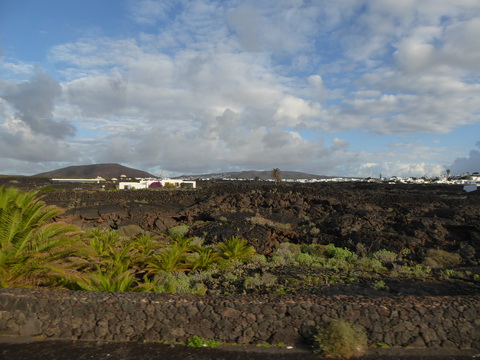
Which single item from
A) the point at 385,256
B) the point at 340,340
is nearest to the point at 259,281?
the point at 340,340

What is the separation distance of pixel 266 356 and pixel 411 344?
219cm

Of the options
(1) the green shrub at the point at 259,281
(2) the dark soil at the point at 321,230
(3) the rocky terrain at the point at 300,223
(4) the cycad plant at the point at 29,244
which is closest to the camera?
(4) the cycad plant at the point at 29,244

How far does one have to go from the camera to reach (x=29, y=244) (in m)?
8.12

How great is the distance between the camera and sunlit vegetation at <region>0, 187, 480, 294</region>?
25.5 ft

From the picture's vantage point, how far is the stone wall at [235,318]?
5777mm

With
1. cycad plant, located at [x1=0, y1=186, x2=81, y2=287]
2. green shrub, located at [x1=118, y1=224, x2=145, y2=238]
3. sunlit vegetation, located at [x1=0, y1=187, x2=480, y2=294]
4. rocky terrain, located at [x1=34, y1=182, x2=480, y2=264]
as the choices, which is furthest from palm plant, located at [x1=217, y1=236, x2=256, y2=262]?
green shrub, located at [x1=118, y1=224, x2=145, y2=238]

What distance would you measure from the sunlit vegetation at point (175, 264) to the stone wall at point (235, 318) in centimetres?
140

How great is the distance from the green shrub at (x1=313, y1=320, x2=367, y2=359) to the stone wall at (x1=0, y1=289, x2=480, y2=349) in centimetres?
17

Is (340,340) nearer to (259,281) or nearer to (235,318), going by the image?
(235,318)

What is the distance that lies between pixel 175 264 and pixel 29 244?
4819mm

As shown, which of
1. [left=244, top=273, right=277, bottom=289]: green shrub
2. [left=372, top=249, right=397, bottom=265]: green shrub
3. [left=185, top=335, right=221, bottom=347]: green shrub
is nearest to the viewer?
[left=185, top=335, right=221, bottom=347]: green shrub

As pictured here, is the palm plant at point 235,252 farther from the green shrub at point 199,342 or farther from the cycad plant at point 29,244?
the green shrub at point 199,342

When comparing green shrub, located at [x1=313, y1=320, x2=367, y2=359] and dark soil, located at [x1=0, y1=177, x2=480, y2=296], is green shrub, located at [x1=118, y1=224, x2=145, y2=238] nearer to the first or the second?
dark soil, located at [x1=0, y1=177, x2=480, y2=296]

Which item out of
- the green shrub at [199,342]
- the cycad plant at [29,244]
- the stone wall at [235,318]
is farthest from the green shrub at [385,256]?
the cycad plant at [29,244]
